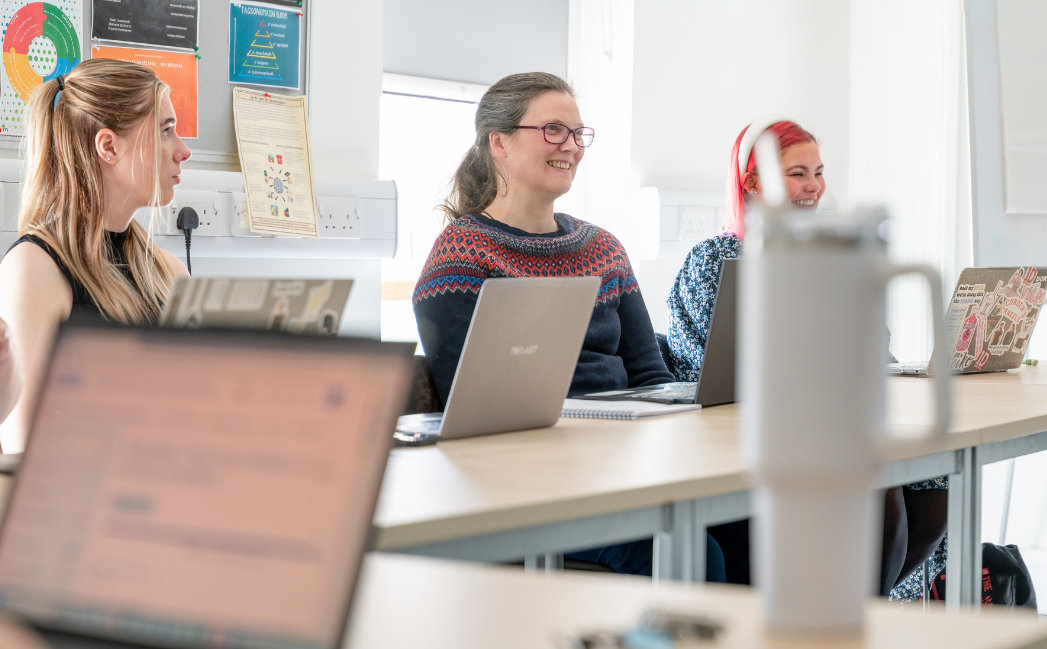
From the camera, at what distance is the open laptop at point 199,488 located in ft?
1.90

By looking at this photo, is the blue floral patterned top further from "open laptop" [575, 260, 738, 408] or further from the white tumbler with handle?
the white tumbler with handle

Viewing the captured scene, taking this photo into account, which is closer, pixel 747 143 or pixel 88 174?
pixel 88 174

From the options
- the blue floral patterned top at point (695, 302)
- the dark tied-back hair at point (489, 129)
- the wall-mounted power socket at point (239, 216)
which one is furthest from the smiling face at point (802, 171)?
the wall-mounted power socket at point (239, 216)

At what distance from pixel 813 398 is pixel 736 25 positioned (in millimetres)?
3617

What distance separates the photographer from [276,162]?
8.98ft

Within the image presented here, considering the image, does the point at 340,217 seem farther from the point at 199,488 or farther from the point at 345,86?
the point at 199,488

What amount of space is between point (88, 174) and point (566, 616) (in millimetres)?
1750

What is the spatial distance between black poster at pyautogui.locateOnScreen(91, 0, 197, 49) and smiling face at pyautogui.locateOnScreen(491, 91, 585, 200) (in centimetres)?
82

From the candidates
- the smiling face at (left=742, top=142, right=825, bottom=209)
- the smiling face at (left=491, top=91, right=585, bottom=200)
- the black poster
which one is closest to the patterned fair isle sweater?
the smiling face at (left=491, top=91, right=585, bottom=200)

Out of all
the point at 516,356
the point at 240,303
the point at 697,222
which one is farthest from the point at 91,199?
the point at 697,222

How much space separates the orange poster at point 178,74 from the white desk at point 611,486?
4.96 feet

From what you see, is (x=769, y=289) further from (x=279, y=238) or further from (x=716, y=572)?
(x=279, y=238)

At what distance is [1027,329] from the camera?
2.55 meters

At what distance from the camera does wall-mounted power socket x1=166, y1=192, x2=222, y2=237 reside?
260 centimetres
